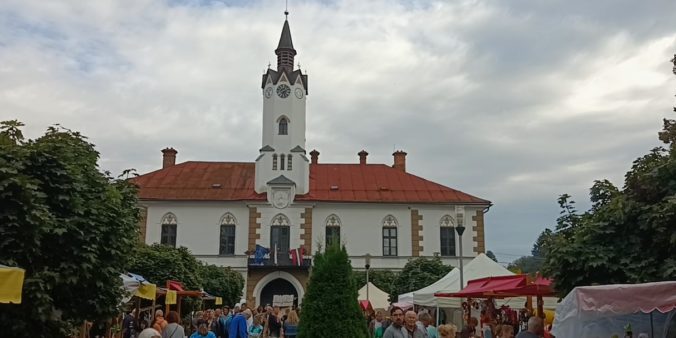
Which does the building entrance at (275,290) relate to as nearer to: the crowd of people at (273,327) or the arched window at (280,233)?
the arched window at (280,233)

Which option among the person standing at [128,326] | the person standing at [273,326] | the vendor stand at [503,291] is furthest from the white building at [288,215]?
the person standing at [128,326]

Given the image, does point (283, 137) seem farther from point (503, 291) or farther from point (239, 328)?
point (503, 291)

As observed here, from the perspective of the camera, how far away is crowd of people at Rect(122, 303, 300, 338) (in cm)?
1251

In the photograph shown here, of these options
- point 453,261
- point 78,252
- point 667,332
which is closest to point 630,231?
point 667,332

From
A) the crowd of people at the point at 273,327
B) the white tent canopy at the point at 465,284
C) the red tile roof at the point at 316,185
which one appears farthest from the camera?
the red tile roof at the point at 316,185

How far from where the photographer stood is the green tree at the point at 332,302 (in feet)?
33.7

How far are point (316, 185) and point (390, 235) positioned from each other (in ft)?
20.0

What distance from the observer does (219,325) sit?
71.3 ft

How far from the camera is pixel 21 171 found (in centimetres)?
A: 934

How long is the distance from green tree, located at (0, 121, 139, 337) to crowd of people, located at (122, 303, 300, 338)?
1.19 metres

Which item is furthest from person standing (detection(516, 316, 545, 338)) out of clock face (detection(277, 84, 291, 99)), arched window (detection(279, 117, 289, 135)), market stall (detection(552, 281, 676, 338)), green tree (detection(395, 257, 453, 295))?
clock face (detection(277, 84, 291, 99))

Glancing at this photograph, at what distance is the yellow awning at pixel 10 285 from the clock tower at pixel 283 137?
3514 centimetres

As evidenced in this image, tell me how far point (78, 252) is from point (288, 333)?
857 centimetres

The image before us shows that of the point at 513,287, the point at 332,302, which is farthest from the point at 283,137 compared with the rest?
the point at 332,302
